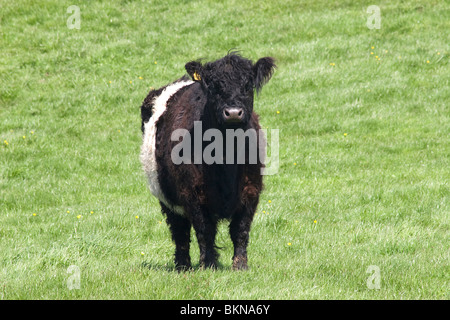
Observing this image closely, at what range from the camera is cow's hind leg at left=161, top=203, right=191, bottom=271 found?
7449 mm

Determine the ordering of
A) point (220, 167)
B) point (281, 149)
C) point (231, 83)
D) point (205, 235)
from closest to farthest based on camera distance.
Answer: point (231, 83), point (220, 167), point (205, 235), point (281, 149)

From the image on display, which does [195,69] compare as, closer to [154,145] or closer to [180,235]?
[154,145]

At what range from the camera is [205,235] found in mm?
6551

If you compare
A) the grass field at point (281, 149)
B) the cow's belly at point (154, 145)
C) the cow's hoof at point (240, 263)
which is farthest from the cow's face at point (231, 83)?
the grass field at point (281, 149)

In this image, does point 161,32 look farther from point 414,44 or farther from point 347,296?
point 347,296

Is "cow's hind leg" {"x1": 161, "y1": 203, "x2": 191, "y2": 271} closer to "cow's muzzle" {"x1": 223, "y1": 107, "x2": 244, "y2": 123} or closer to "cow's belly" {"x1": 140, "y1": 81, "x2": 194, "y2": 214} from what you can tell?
"cow's belly" {"x1": 140, "y1": 81, "x2": 194, "y2": 214}

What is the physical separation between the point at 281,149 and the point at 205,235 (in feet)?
23.3

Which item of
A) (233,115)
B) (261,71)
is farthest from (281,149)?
(233,115)

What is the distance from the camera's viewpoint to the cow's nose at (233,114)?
597 centimetres

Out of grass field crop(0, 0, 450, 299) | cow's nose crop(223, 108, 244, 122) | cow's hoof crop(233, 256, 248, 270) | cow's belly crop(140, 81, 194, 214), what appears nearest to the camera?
cow's nose crop(223, 108, 244, 122)

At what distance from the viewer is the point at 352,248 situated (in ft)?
24.4

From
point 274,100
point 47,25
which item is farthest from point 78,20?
point 274,100

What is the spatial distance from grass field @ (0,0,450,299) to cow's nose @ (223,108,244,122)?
1471 millimetres

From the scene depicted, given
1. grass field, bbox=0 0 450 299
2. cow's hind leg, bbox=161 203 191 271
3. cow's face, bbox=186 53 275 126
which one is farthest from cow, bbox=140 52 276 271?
cow's hind leg, bbox=161 203 191 271
